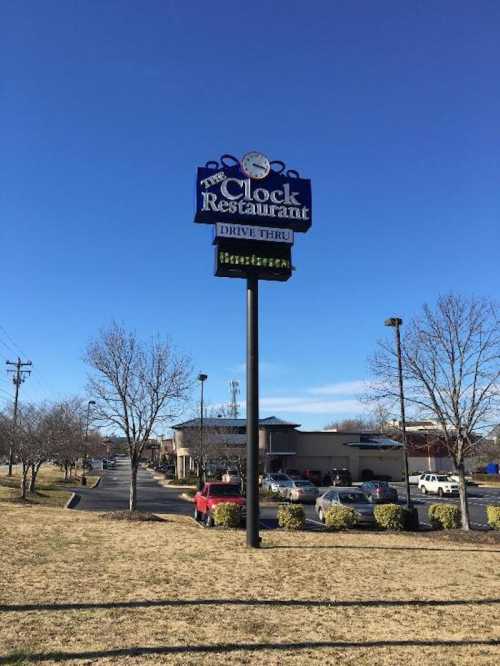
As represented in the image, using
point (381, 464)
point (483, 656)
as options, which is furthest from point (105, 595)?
point (381, 464)

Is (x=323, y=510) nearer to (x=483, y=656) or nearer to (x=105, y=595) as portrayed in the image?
(x=105, y=595)

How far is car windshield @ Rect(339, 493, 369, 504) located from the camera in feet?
72.0

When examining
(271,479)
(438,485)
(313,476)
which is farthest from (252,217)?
(313,476)

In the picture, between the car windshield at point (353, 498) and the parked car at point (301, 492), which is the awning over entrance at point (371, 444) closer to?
the parked car at point (301, 492)

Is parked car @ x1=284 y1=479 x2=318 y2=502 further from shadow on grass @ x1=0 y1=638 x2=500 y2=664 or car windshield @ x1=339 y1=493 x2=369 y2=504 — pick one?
shadow on grass @ x1=0 y1=638 x2=500 y2=664

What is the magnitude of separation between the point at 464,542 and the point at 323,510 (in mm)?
7877

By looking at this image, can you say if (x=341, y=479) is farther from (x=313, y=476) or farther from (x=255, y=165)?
(x=255, y=165)

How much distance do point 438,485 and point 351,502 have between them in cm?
2353

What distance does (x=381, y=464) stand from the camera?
6216 cm

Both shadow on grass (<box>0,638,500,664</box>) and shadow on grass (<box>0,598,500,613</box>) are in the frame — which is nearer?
shadow on grass (<box>0,638,500,664</box>)

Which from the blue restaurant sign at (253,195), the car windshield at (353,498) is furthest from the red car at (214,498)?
the blue restaurant sign at (253,195)

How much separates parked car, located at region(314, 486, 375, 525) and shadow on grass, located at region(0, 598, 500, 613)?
1189 cm

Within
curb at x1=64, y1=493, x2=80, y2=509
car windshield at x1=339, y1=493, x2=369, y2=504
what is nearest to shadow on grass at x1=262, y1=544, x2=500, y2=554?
car windshield at x1=339, y1=493, x2=369, y2=504

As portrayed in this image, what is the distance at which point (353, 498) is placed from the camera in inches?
880
